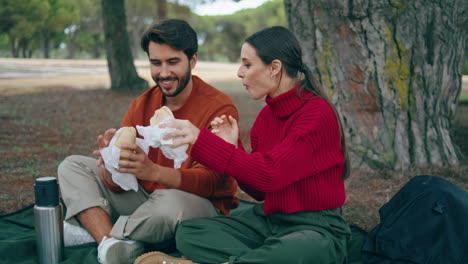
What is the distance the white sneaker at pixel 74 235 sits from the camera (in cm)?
263

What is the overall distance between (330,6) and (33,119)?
5.62m

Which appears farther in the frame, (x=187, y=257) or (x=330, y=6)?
(x=330, y=6)

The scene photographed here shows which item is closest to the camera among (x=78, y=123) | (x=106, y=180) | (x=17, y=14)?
(x=106, y=180)

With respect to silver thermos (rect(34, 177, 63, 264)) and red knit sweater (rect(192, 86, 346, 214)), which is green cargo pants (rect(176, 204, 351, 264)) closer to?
red knit sweater (rect(192, 86, 346, 214))

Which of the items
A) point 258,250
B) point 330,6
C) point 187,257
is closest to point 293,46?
point 258,250

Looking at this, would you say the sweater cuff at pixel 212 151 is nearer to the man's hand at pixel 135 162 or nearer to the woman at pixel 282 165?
the woman at pixel 282 165

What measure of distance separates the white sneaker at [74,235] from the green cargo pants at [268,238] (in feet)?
2.18

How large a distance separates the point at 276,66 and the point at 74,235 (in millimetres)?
1450

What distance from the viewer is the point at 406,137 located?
4254 millimetres

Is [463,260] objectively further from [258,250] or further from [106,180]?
[106,180]

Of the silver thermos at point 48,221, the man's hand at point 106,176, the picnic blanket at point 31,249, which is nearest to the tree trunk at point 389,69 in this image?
the picnic blanket at point 31,249

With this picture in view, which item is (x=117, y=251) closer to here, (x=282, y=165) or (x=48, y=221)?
(x=48, y=221)

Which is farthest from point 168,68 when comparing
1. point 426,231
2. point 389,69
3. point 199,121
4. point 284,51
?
point 389,69

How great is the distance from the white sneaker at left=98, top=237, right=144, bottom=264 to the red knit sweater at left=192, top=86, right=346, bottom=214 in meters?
0.66
